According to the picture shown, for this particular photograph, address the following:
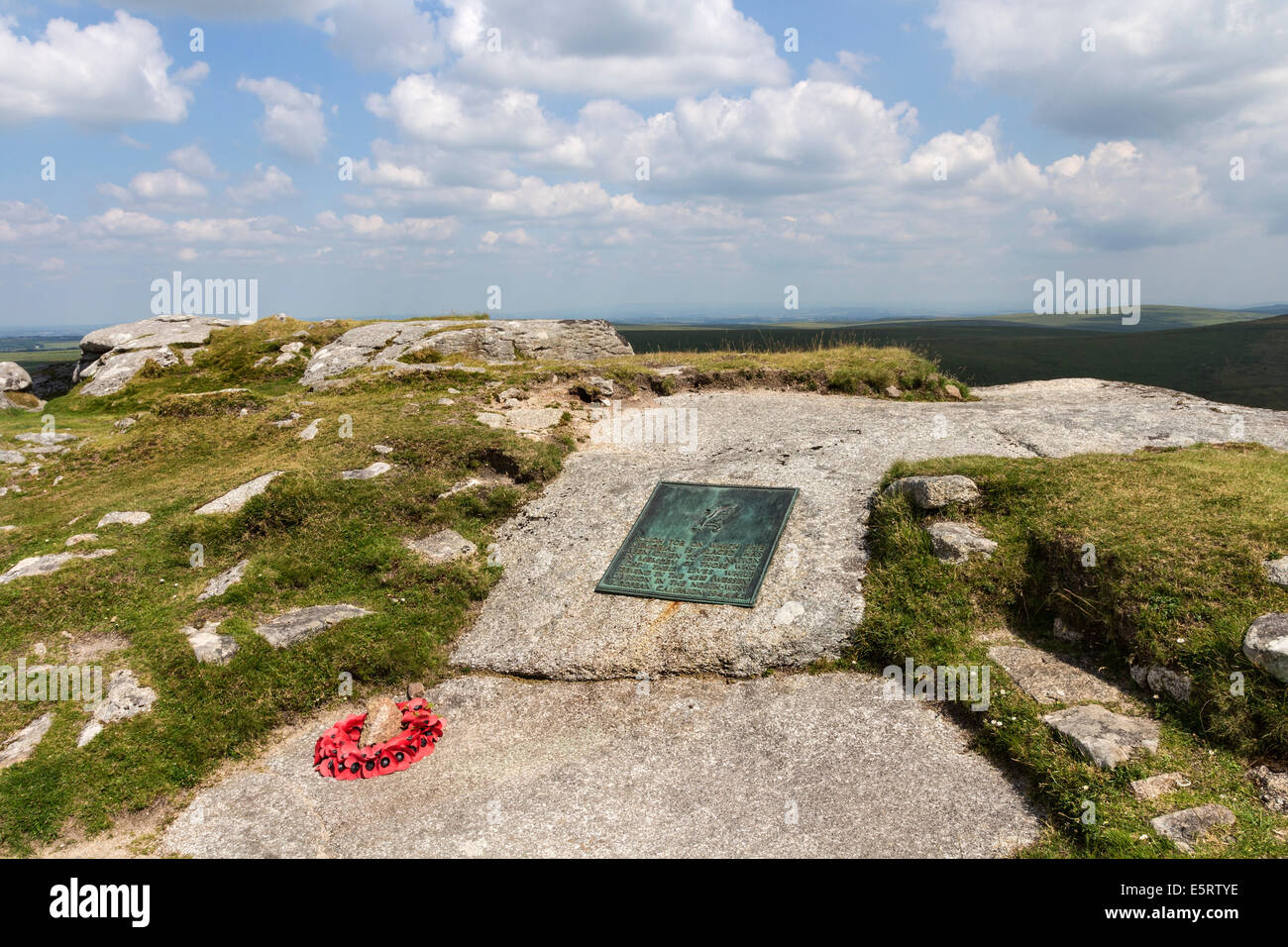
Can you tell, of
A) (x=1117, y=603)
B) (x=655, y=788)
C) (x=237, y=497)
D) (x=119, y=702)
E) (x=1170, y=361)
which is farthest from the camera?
(x=1170, y=361)

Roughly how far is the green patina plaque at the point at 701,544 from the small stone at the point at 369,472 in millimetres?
4509

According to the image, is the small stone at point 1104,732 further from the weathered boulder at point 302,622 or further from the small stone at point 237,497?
the small stone at point 237,497

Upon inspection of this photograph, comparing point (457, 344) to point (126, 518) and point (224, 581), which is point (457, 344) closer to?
point (126, 518)

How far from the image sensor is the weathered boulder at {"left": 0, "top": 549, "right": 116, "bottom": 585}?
9.84 meters

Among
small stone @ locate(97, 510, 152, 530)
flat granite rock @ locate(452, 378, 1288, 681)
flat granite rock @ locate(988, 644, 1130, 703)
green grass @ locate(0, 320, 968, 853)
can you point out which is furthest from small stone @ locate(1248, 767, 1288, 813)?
small stone @ locate(97, 510, 152, 530)

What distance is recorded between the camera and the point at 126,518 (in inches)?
447

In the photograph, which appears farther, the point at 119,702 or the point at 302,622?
the point at 302,622

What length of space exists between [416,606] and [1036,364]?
5578cm

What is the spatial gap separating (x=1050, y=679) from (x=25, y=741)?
10.3 metres

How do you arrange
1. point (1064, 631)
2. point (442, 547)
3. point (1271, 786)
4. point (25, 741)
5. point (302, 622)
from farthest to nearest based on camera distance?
1. point (442, 547)
2. point (302, 622)
3. point (1064, 631)
4. point (25, 741)
5. point (1271, 786)

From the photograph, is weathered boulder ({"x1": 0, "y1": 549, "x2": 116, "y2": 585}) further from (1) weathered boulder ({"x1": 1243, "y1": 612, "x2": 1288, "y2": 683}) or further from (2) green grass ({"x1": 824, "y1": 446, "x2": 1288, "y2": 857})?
(1) weathered boulder ({"x1": 1243, "y1": 612, "x2": 1288, "y2": 683})

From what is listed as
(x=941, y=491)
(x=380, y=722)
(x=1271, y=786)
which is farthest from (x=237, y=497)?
(x=1271, y=786)

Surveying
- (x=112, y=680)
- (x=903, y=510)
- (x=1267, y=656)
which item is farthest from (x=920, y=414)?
(x=112, y=680)

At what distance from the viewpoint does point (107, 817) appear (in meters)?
6.72
